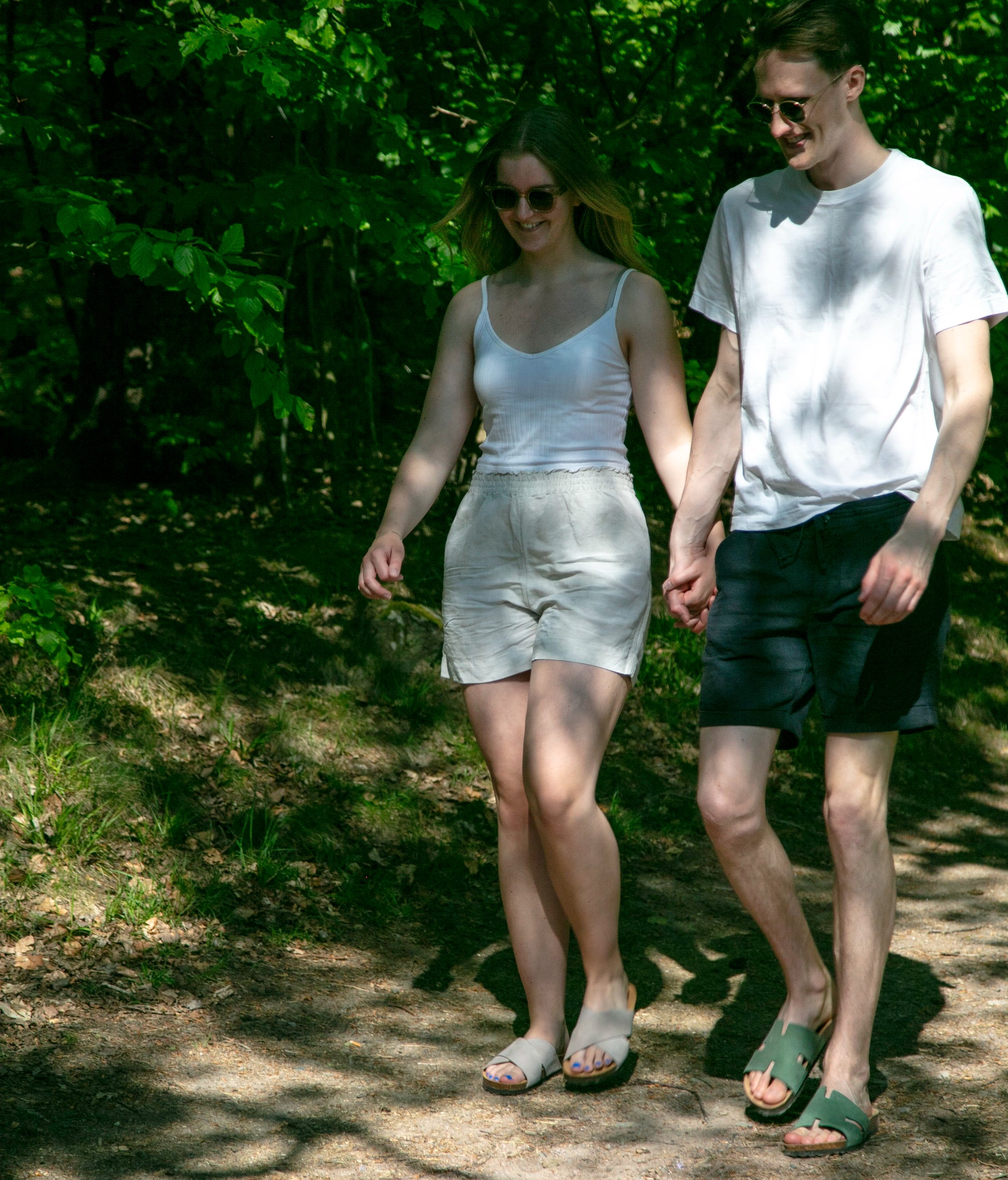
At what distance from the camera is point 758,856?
277 centimetres

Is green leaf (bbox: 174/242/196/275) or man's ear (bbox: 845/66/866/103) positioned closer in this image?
man's ear (bbox: 845/66/866/103)

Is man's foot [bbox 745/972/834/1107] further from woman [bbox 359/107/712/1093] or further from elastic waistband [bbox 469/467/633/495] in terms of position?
elastic waistband [bbox 469/467/633/495]

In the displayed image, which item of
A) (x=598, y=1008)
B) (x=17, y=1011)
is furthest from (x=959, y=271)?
(x=17, y=1011)

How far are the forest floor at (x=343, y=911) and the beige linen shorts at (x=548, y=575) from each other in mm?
807

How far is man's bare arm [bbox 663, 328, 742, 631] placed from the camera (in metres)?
2.86

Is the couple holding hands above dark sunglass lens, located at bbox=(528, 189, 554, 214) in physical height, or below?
below

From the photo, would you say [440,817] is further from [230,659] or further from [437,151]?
[437,151]

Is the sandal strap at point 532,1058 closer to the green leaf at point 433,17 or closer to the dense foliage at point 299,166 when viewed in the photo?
the dense foliage at point 299,166

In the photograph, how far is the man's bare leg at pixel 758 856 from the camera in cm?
272

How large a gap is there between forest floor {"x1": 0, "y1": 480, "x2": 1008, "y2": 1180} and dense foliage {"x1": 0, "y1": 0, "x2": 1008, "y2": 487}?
119 cm

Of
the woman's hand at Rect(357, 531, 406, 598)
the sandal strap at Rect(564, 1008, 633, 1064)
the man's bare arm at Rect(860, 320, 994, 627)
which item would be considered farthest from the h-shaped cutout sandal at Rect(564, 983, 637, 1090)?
the man's bare arm at Rect(860, 320, 994, 627)

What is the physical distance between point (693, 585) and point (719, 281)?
27.9 inches

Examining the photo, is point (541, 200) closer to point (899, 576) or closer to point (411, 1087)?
point (899, 576)

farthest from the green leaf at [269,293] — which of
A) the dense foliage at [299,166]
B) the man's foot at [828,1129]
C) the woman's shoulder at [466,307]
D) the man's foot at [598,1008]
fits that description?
the man's foot at [828,1129]
